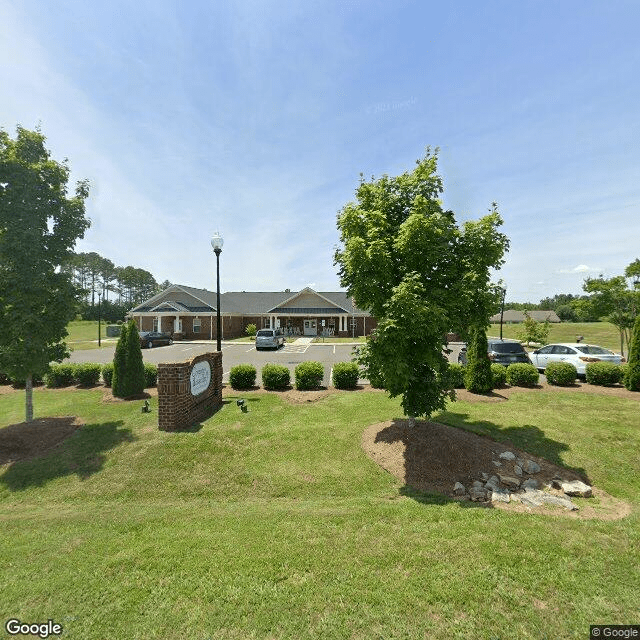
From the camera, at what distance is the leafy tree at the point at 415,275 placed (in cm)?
598

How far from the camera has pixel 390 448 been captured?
22.8ft

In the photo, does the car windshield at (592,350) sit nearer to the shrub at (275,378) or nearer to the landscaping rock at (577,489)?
the landscaping rock at (577,489)

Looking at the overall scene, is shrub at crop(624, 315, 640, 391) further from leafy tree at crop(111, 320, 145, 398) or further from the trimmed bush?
leafy tree at crop(111, 320, 145, 398)

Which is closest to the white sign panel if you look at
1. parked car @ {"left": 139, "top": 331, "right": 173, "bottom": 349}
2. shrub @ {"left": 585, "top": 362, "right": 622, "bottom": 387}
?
shrub @ {"left": 585, "top": 362, "right": 622, "bottom": 387}

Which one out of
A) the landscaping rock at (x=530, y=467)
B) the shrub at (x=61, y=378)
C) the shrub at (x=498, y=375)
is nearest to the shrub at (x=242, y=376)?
the shrub at (x=61, y=378)

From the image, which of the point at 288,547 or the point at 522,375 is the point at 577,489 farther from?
the point at 522,375

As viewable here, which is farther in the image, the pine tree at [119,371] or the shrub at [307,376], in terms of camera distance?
the shrub at [307,376]

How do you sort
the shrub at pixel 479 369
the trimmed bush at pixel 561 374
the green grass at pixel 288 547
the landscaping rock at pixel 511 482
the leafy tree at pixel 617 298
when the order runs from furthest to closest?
A: the leafy tree at pixel 617 298 → the trimmed bush at pixel 561 374 → the shrub at pixel 479 369 → the landscaping rock at pixel 511 482 → the green grass at pixel 288 547

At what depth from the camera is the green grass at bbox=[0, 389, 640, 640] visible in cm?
298

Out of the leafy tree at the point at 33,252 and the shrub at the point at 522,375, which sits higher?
the leafy tree at the point at 33,252

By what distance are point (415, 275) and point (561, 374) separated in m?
10.0

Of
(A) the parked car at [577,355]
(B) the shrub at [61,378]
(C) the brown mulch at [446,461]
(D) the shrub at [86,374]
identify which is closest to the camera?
(C) the brown mulch at [446,461]

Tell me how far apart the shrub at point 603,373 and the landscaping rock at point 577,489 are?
8679 millimetres

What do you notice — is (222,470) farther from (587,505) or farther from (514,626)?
(587,505)
